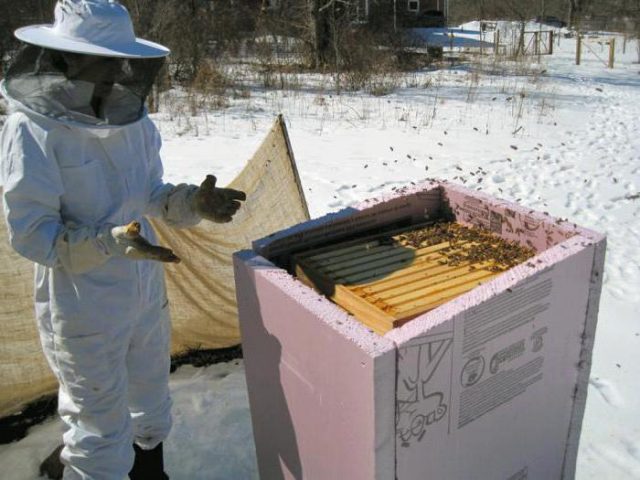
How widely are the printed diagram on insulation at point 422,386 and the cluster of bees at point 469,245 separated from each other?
16.1 inches

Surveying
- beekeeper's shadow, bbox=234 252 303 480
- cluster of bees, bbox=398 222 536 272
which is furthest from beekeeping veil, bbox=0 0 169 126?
cluster of bees, bbox=398 222 536 272

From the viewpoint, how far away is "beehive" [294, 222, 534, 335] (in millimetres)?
1418

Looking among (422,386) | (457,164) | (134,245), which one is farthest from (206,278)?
(457,164)

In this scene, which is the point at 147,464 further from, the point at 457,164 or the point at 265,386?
the point at 457,164

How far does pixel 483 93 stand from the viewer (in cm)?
947

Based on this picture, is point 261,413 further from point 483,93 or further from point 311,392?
point 483,93

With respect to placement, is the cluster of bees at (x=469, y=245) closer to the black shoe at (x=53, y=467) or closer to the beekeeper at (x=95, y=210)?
the beekeeper at (x=95, y=210)

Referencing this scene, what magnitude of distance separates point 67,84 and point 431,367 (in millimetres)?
1094

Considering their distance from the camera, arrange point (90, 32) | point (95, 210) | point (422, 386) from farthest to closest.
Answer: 1. point (95, 210)
2. point (90, 32)
3. point (422, 386)

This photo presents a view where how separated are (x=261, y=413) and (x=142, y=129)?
0.90 meters

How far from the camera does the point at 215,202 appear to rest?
1646mm

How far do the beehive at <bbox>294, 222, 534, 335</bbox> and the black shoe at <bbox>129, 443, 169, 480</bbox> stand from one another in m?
0.82

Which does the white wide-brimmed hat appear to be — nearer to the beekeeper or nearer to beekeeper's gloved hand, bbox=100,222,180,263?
the beekeeper

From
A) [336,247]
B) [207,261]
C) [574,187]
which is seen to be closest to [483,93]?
[574,187]
